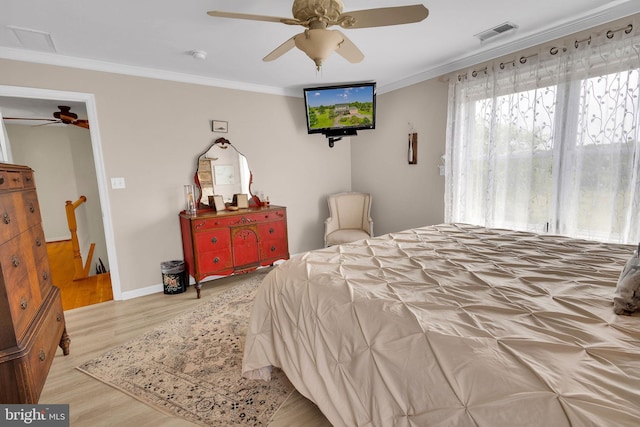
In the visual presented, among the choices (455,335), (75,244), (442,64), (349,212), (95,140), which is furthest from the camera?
(349,212)

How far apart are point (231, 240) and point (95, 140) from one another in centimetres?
169

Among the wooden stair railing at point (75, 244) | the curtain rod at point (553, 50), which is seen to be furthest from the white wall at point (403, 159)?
the wooden stair railing at point (75, 244)

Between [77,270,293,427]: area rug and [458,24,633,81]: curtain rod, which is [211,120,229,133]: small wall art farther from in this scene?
[458,24,633,81]: curtain rod

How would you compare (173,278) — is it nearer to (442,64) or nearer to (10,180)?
(10,180)

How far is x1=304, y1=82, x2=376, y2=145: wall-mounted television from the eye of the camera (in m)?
3.76

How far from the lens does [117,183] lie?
122 inches

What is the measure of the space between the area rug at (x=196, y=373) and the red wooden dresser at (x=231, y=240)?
676 millimetres

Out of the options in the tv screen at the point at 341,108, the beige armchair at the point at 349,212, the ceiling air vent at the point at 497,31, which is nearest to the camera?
the ceiling air vent at the point at 497,31

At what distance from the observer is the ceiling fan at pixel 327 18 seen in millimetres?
1540

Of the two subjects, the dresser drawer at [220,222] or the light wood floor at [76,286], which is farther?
the light wood floor at [76,286]

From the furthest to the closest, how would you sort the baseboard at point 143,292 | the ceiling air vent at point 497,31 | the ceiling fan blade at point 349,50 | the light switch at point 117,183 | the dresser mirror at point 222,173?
the dresser mirror at point 222,173 → the baseboard at point 143,292 → the light switch at point 117,183 → the ceiling air vent at point 497,31 → the ceiling fan blade at point 349,50

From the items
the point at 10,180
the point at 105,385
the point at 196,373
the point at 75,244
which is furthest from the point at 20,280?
the point at 75,244

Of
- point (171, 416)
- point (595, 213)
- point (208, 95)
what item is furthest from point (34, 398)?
point (595, 213)

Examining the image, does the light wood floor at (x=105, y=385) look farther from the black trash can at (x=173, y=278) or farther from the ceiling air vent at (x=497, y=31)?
the ceiling air vent at (x=497, y=31)
